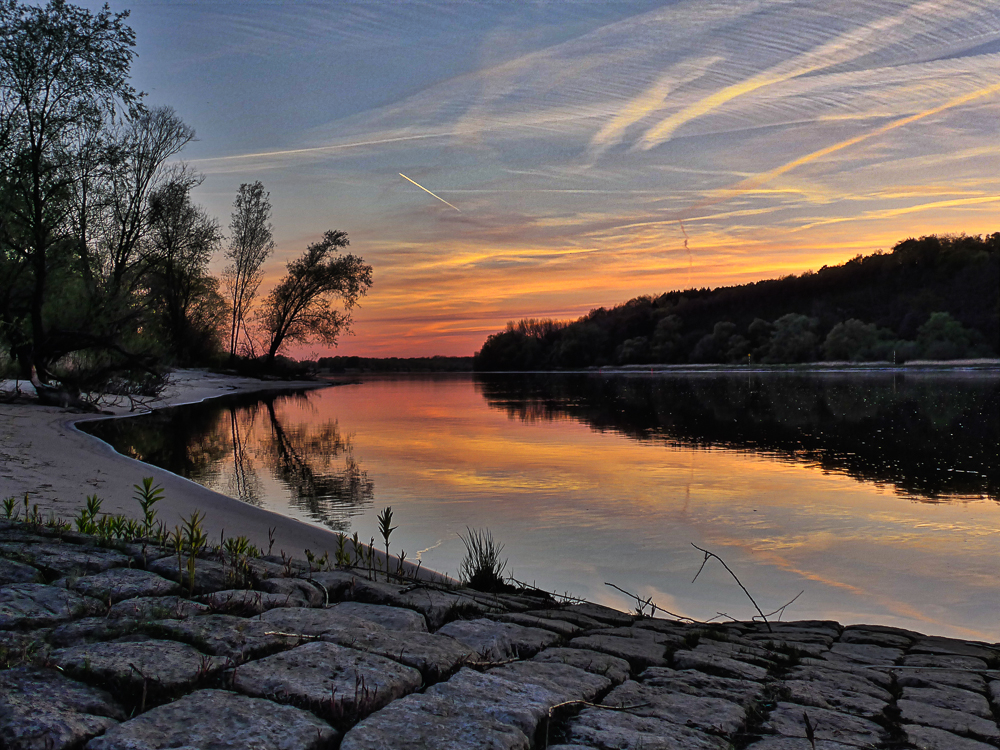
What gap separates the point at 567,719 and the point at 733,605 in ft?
13.1

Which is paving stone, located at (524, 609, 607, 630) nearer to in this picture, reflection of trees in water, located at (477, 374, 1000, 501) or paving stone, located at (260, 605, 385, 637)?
paving stone, located at (260, 605, 385, 637)

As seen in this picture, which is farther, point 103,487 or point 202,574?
point 103,487

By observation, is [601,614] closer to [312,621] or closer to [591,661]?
[591,661]

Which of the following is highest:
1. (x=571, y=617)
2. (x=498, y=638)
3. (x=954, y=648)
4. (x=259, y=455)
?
(x=498, y=638)

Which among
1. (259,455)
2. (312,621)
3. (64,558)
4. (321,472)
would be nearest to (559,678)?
(312,621)

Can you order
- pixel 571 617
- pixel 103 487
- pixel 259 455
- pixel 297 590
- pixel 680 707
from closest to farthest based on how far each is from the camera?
pixel 680 707
pixel 297 590
pixel 571 617
pixel 103 487
pixel 259 455

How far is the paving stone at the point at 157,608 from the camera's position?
9.80 feet

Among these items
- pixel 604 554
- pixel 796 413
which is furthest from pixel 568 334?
pixel 604 554

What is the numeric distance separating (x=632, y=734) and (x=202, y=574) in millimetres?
2562

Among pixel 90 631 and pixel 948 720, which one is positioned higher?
pixel 90 631

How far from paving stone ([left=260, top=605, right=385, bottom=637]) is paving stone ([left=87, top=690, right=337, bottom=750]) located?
75cm

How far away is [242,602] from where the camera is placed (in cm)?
335

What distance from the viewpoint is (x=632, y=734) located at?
2381mm

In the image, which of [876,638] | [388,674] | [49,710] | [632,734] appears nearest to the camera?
[49,710]
